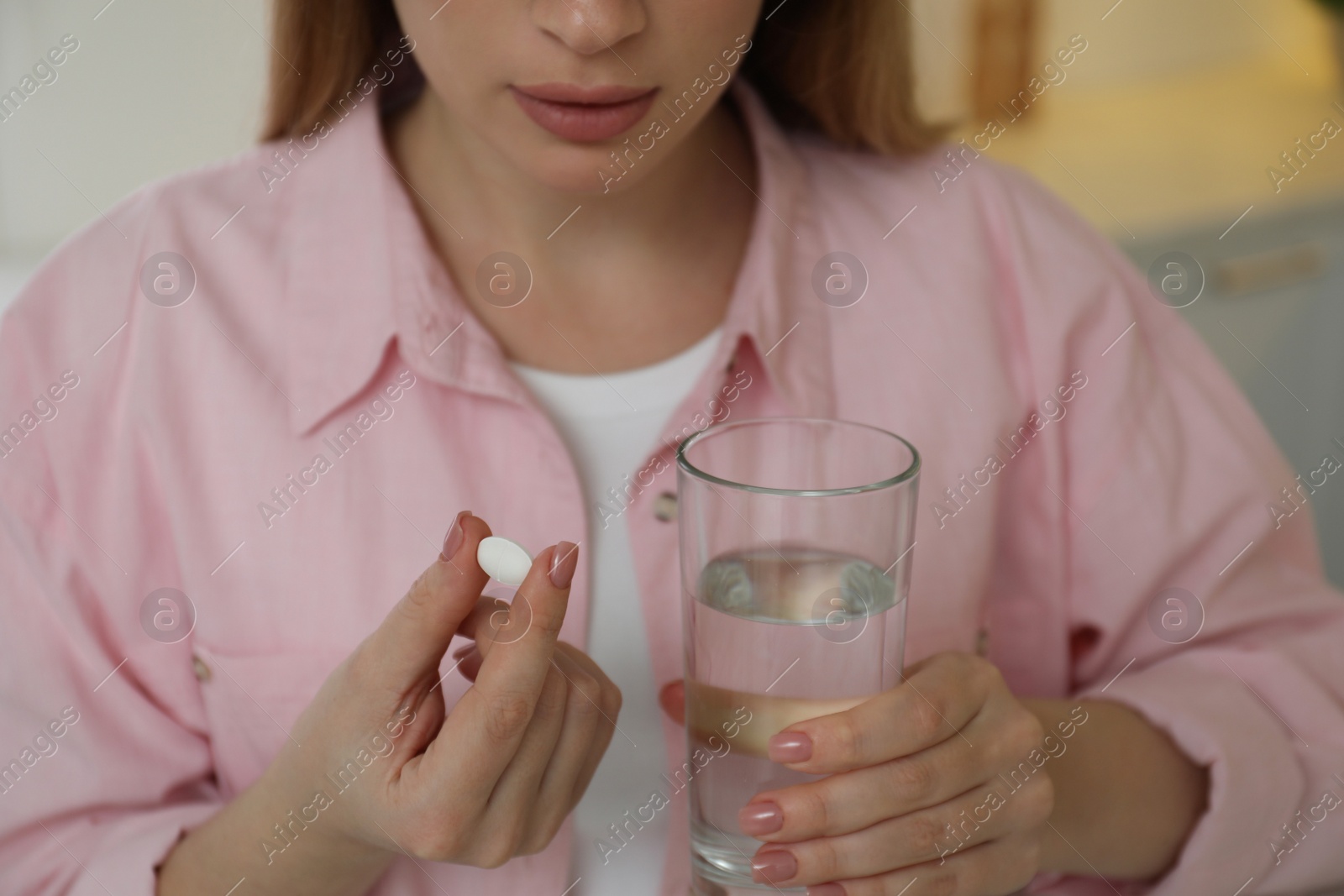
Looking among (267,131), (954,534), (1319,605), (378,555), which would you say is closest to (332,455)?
(378,555)

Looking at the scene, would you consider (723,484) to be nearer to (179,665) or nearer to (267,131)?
(179,665)

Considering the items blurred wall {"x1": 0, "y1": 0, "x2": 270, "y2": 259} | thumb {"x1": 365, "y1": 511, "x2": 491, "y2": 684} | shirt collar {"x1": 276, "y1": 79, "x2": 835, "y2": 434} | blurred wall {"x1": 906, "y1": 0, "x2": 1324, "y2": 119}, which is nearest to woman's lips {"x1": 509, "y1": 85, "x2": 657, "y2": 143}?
shirt collar {"x1": 276, "y1": 79, "x2": 835, "y2": 434}

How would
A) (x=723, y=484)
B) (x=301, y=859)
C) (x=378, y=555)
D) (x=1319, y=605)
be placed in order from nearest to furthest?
(x=723, y=484)
(x=301, y=859)
(x=378, y=555)
(x=1319, y=605)

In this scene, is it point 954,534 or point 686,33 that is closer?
point 686,33

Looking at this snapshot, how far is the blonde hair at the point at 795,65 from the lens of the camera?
1.02m

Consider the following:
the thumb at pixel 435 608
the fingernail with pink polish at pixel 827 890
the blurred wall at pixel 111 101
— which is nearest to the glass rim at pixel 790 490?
the thumb at pixel 435 608

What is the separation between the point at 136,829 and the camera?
86 centimetres

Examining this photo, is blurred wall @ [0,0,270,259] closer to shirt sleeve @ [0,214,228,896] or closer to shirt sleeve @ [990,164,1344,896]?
shirt sleeve @ [0,214,228,896]

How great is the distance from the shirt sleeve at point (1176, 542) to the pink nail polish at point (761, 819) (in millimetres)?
408

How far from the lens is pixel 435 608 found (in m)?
0.65

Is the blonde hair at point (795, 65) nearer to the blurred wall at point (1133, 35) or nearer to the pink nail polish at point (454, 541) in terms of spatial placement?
the pink nail polish at point (454, 541)

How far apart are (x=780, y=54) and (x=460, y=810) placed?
729 millimetres

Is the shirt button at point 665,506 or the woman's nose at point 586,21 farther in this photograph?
the shirt button at point 665,506

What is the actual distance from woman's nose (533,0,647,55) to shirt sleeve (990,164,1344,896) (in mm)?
455
